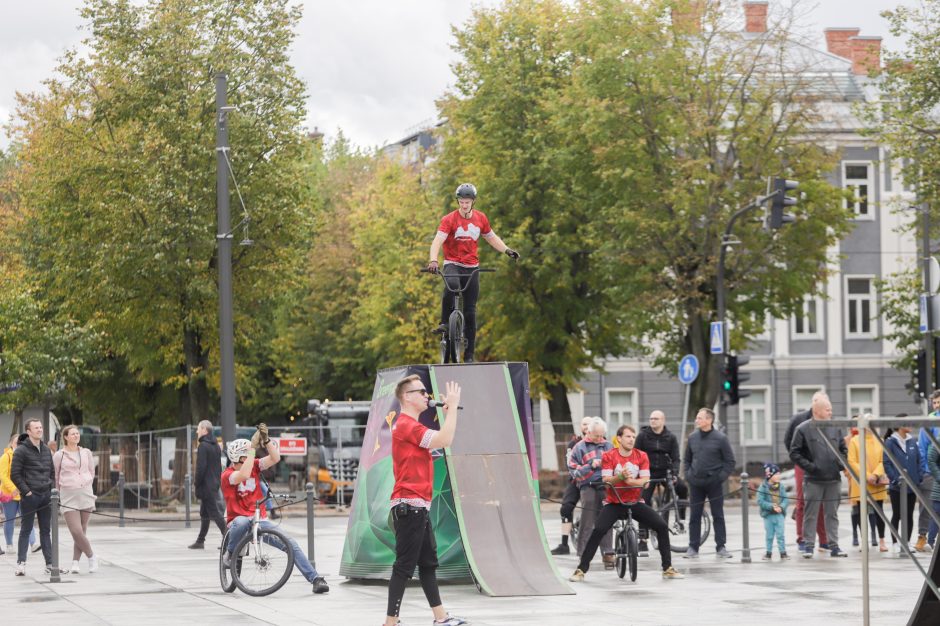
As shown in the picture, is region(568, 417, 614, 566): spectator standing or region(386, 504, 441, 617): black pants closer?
region(386, 504, 441, 617): black pants

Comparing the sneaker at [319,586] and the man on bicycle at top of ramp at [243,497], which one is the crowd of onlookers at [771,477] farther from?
the man on bicycle at top of ramp at [243,497]

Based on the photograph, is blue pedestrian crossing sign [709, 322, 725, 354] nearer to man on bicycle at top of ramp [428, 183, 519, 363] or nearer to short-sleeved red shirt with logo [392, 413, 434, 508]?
man on bicycle at top of ramp [428, 183, 519, 363]

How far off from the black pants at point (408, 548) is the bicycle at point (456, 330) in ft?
18.0

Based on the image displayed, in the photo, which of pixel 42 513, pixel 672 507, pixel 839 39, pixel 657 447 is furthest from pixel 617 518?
pixel 839 39

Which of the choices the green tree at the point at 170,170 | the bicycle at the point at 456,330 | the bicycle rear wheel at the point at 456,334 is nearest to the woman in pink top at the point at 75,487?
the bicycle at the point at 456,330

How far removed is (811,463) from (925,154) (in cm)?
1588

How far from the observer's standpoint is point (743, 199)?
122 ft

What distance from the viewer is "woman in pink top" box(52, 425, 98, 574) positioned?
61.6ft

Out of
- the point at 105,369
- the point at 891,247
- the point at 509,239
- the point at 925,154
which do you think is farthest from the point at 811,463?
the point at 891,247

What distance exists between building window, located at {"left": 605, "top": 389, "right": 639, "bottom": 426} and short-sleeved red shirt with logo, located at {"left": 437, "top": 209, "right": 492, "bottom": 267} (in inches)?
1486

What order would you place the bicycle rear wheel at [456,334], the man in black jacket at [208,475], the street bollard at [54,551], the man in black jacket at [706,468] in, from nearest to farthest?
the bicycle rear wheel at [456,334]
the street bollard at [54,551]
the man in black jacket at [706,468]
the man in black jacket at [208,475]

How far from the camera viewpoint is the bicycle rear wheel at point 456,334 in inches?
682

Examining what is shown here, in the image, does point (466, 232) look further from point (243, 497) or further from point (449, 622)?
point (449, 622)

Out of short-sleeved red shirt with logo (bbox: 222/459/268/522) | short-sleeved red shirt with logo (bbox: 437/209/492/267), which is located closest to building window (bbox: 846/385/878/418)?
short-sleeved red shirt with logo (bbox: 437/209/492/267)
